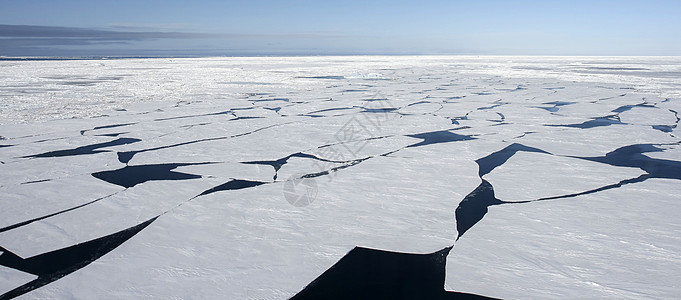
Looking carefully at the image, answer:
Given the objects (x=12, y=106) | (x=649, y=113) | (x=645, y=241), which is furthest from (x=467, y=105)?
(x=12, y=106)

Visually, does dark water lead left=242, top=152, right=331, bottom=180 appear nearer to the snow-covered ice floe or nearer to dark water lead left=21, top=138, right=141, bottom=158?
the snow-covered ice floe

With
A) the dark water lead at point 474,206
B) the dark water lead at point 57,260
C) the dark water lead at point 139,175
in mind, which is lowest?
the dark water lead at point 57,260

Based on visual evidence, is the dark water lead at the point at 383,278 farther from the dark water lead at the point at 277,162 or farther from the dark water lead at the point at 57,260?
the dark water lead at the point at 277,162

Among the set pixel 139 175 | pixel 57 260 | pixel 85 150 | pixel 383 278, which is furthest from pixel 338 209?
pixel 85 150

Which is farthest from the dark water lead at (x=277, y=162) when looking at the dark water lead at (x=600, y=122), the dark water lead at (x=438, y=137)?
the dark water lead at (x=600, y=122)

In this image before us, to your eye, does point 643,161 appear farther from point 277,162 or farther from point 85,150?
point 85,150

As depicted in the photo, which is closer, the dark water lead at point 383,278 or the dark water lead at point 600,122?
the dark water lead at point 383,278
